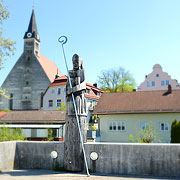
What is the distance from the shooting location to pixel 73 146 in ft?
28.5

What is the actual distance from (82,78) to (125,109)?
63.0ft

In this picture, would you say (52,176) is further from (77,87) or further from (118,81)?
(118,81)

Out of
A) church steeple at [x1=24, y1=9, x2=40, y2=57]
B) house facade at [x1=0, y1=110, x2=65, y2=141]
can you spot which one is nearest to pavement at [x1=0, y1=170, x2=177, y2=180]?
house facade at [x1=0, y1=110, x2=65, y2=141]

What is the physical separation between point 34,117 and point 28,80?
35682mm

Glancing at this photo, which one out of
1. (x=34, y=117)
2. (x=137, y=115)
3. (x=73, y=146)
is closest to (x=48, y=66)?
(x=34, y=117)

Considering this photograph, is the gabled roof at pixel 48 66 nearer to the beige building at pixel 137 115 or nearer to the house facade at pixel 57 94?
the house facade at pixel 57 94

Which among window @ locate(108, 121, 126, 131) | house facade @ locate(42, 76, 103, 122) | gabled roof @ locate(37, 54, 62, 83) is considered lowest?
window @ locate(108, 121, 126, 131)

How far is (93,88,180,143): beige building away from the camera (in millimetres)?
26141

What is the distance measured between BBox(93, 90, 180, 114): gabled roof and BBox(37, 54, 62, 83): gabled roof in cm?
3660

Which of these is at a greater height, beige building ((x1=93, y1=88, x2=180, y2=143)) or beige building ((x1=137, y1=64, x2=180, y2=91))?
beige building ((x1=137, y1=64, x2=180, y2=91))

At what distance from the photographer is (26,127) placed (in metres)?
30.1

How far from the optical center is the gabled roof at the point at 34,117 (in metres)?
31.3

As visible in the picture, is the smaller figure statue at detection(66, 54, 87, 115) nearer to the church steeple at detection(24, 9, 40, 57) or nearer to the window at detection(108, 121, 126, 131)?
the window at detection(108, 121, 126, 131)

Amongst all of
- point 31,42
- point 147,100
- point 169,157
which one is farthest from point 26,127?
point 31,42
